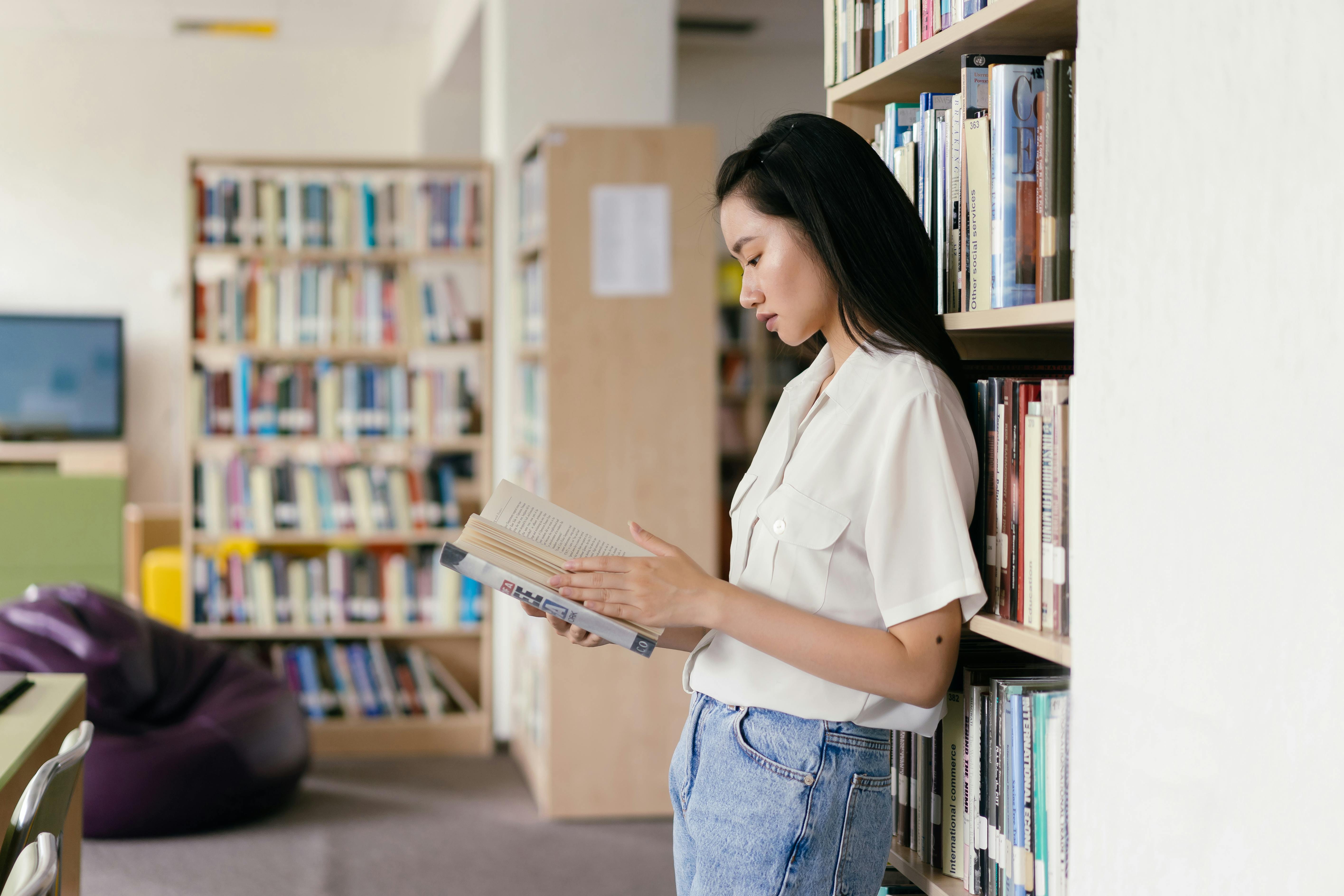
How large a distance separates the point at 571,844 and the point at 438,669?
1.18 meters

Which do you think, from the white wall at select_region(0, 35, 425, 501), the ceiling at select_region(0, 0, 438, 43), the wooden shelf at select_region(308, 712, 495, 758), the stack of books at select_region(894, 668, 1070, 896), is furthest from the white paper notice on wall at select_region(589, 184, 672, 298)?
the white wall at select_region(0, 35, 425, 501)

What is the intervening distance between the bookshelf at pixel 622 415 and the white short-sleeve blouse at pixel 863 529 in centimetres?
223

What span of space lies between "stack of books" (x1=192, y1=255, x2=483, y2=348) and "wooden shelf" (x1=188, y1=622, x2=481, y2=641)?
0.96m

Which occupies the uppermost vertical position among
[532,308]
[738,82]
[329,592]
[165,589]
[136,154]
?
[738,82]

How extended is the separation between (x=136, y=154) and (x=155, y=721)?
14.9 feet

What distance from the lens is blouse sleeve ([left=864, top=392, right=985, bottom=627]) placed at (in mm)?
1126

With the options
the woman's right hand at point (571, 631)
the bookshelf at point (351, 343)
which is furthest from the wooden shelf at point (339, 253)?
the woman's right hand at point (571, 631)

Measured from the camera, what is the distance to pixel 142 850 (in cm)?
322

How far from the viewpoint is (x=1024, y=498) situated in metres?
1.17

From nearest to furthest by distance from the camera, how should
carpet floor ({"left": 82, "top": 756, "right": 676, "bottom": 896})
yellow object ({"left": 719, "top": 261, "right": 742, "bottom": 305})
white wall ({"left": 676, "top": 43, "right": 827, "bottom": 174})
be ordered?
1. carpet floor ({"left": 82, "top": 756, "right": 676, "bottom": 896})
2. yellow object ({"left": 719, "top": 261, "right": 742, "bottom": 305})
3. white wall ({"left": 676, "top": 43, "right": 827, "bottom": 174})

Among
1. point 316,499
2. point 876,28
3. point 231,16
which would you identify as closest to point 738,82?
point 231,16

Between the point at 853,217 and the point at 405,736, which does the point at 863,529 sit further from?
the point at 405,736

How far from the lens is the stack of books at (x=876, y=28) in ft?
4.35

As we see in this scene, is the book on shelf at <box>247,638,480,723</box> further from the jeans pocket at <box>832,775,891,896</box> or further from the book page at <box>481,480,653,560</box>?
the jeans pocket at <box>832,775,891,896</box>
